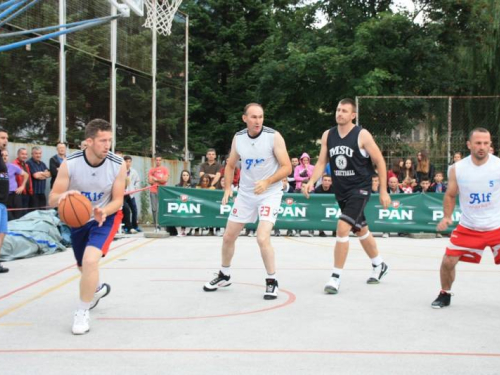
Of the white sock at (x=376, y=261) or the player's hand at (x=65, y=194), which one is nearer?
the player's hand at (x=65, y=194)

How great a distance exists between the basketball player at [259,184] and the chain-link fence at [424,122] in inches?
476

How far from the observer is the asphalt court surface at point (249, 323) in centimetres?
466

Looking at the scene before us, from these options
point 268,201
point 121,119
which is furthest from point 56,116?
point 268,201

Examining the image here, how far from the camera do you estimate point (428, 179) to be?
55.7 ft

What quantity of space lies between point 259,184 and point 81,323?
252cm

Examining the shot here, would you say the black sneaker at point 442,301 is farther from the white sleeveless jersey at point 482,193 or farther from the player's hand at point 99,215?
the player's hand at point 99,215

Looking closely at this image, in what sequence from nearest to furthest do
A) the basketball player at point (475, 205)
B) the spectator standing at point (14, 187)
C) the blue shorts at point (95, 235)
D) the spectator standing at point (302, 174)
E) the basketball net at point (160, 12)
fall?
the blue shorts at point (95, 235), the basketball player at point (475, 205), the spectator standing at point (14, 187), the spectator standing at point (302, 174), the basketball net at point (160, 12)

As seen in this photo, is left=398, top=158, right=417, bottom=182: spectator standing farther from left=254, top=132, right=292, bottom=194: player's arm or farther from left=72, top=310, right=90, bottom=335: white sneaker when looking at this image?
left=72, top=310, right=90, bottom=335: white sneaker

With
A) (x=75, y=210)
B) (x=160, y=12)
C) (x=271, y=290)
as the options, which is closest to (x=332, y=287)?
(x=271, y=290)

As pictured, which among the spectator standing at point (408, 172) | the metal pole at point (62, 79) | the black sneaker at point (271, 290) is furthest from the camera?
the metal pole at point (62, 79)

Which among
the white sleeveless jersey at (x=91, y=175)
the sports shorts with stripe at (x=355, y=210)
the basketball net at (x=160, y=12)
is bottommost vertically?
the sports shorts with stripe at (x=355, y=210)

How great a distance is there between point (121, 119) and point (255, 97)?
35.3 feet

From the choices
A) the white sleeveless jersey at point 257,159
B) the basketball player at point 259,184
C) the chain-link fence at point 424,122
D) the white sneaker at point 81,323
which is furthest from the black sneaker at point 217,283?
the chain-link fence at point 424,122

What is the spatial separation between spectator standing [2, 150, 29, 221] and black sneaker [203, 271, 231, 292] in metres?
6.67
